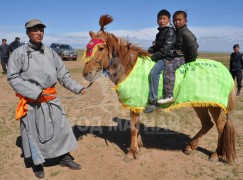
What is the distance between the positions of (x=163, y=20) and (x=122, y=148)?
8.98 feet

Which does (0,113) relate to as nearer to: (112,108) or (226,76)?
(112,108)

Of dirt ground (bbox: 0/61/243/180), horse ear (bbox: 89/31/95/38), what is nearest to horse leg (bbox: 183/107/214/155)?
dirt ground (bbox: 0/61/243/180)

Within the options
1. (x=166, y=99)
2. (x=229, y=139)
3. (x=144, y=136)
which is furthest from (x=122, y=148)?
(x=229, y=139)

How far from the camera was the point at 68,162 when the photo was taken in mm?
4789

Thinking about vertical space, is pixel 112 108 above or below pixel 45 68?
below

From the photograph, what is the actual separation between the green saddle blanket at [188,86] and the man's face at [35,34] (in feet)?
5.19

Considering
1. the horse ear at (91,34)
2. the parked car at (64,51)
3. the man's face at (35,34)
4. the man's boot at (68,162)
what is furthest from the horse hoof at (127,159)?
the parked car at (64,51)

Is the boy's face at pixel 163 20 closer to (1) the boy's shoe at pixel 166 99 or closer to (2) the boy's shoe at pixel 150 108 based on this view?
(1) the boy's shoe at pixel 166 99

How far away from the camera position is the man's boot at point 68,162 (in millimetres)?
4742

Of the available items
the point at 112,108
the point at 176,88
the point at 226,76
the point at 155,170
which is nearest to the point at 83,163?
the point at 155,170

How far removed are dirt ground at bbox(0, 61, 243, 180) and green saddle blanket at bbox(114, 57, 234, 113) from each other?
107 centimetres

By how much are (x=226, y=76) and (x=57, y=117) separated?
3.02 m

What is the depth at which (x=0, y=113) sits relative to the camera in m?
7.90

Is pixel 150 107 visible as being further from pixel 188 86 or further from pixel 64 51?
pixel 64 51
